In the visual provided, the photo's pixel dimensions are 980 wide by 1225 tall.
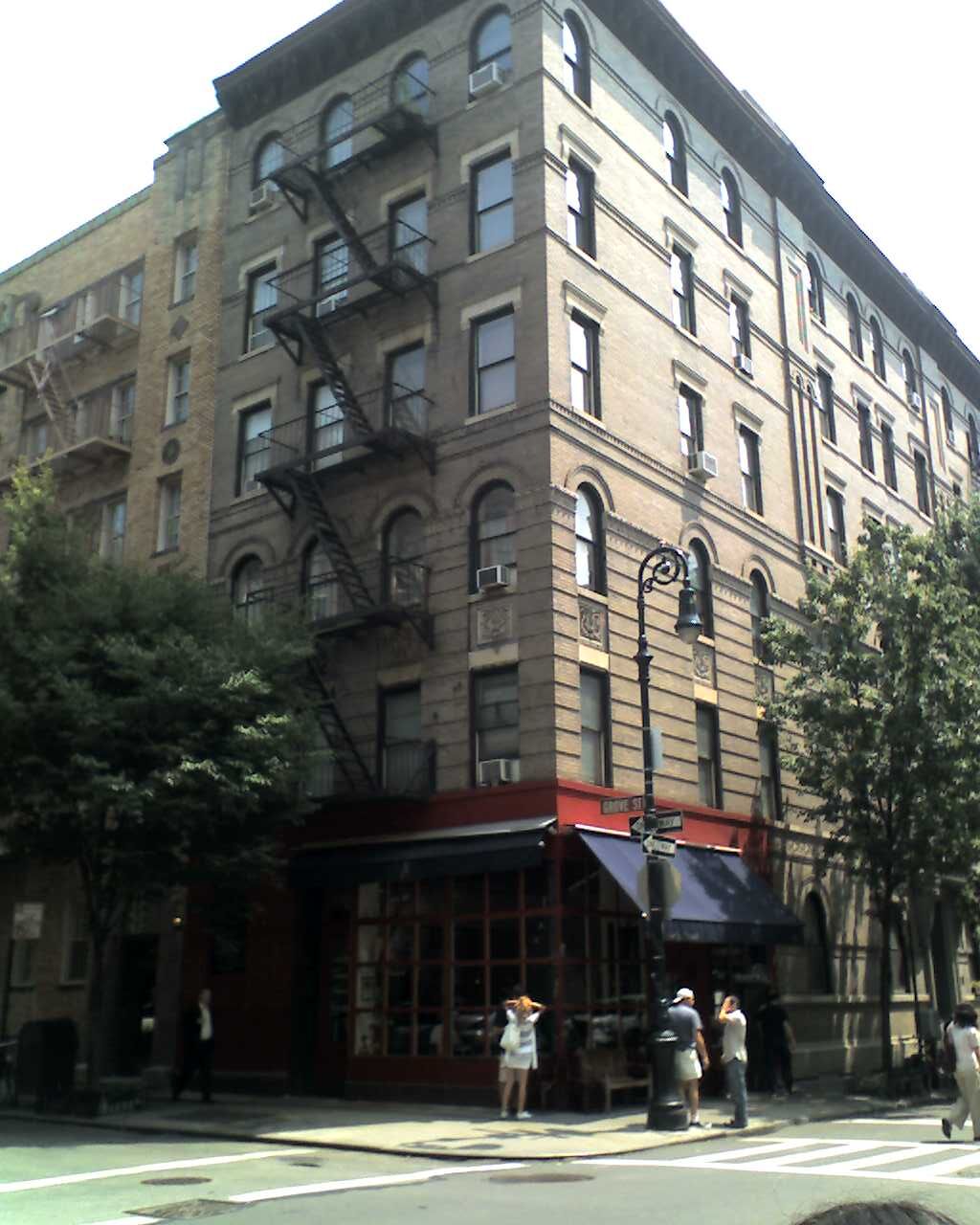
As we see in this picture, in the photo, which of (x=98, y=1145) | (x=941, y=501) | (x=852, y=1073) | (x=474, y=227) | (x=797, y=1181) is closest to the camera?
(x=797, y=1181)

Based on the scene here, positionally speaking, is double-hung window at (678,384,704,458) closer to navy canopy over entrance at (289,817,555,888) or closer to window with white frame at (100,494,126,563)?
navy canopy over entrance at (289,817,555,888)

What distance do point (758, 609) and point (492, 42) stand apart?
42.4 ft

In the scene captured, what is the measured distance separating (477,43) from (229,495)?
1057cm

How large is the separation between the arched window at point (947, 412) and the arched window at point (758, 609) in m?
17.0

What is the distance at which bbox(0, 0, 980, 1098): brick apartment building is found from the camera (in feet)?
69.6

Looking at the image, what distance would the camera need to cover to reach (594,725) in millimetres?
21938

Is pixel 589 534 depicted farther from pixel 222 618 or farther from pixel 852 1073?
pixel 852 1073

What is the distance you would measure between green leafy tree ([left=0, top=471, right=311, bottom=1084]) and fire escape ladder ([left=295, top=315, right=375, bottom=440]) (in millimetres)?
4895

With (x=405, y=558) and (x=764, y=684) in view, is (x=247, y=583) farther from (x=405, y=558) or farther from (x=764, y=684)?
(x=764, y=684)

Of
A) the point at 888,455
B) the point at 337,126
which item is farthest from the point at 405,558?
the point at 888,455

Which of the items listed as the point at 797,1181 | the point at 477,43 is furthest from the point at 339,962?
the point at 477,43

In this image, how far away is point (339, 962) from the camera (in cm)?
2320

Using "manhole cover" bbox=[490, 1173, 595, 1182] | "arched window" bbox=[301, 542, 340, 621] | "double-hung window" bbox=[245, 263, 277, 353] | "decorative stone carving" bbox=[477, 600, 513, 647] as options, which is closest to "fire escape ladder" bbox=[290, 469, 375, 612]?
"arched window" bbox=[301, 542, 340, 621]

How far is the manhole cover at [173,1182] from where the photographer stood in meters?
12.4
